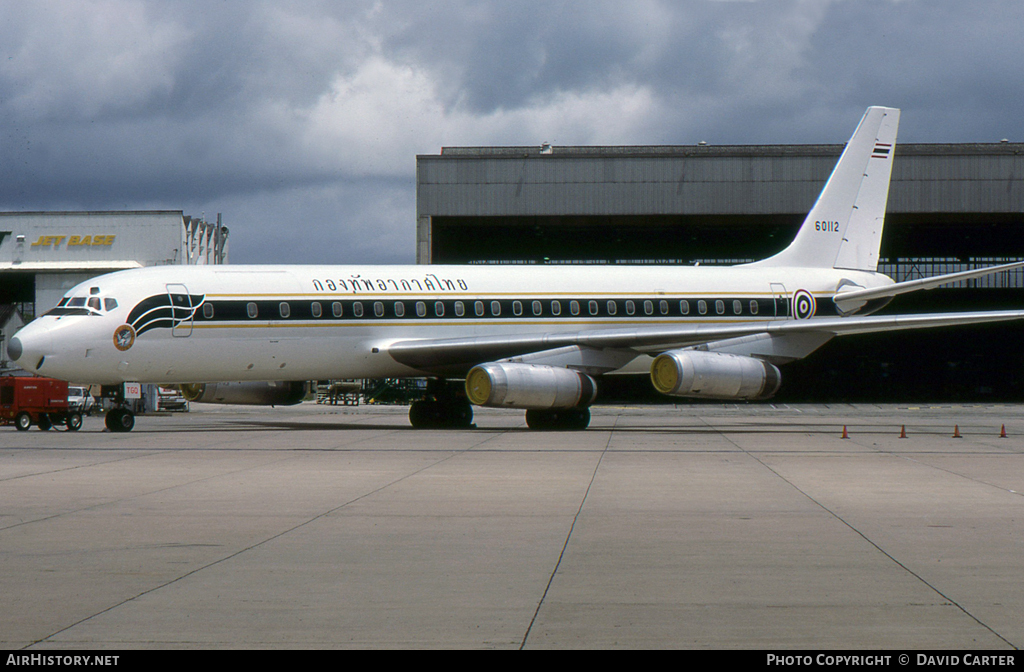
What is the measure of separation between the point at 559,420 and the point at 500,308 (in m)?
3.01

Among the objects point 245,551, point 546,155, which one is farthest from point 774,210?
point 245,551

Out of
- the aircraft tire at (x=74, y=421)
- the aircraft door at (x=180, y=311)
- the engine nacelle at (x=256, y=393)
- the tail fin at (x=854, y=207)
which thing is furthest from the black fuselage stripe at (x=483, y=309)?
the aircraft tire at (x=74, y=421)

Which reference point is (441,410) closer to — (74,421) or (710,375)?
(710,375)

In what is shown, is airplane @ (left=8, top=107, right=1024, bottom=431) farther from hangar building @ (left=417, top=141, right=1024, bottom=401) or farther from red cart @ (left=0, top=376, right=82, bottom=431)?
hangar building @ (left=417, top=141, right=1024, bottom=401)

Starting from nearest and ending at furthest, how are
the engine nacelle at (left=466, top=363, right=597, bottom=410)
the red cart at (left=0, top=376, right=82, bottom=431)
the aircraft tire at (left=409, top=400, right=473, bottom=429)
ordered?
1. the engine nacelle at (left=466, top=363, right=597, bottom=410)
2. the red cart at (left=0, top=376, right=82, bottom=431)
3. the aircraft tire at (left=409, top=400, right=473, bottom=429)

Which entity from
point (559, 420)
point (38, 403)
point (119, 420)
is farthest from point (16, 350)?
point (559, 420)

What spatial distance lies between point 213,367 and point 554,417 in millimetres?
7749

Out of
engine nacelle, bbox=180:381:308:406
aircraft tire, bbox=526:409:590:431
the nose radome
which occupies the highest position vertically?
the nose radome

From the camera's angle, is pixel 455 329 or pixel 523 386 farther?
pixel 455 329

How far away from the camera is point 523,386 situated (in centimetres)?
2245

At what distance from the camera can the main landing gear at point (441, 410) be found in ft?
87.9

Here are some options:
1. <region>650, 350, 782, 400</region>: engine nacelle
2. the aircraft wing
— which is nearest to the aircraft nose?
the aircraft wing

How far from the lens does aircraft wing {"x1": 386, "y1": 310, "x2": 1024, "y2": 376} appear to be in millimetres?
23859

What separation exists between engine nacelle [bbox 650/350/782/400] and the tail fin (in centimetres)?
732
